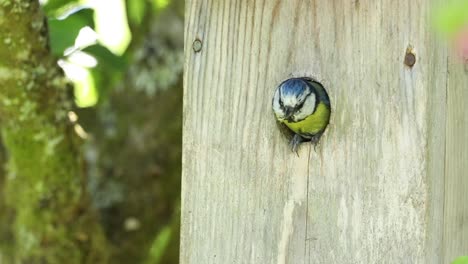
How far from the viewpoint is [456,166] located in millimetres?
1719

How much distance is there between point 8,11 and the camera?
6.75ft

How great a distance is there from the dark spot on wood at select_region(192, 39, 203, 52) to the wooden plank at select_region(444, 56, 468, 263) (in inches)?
19.1

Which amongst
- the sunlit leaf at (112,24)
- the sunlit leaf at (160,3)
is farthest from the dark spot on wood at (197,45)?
the sunlit leaf at (112,24)

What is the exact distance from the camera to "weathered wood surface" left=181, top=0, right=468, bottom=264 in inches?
64.1

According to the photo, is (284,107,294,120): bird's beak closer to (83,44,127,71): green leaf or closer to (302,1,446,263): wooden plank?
(302,1,446,263): wooden plank

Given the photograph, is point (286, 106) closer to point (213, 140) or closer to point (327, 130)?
point (327, 130)

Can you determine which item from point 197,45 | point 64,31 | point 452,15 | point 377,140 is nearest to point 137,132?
point 64,31

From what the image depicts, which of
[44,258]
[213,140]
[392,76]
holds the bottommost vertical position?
[44,258]

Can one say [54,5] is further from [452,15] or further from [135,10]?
[452,15]

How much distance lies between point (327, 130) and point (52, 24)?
0.79 metres

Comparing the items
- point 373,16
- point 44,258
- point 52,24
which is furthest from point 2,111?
point 373,16

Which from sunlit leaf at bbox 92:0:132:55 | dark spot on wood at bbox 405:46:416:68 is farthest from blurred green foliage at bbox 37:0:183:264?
dark spot on wood at bbox 405:46:416:68

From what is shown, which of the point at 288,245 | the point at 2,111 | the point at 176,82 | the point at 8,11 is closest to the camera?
the point at 288,245

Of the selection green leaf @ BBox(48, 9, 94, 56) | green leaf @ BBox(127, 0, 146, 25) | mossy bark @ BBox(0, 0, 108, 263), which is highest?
green leaf @ BBox(127, 0, 146, 25)
